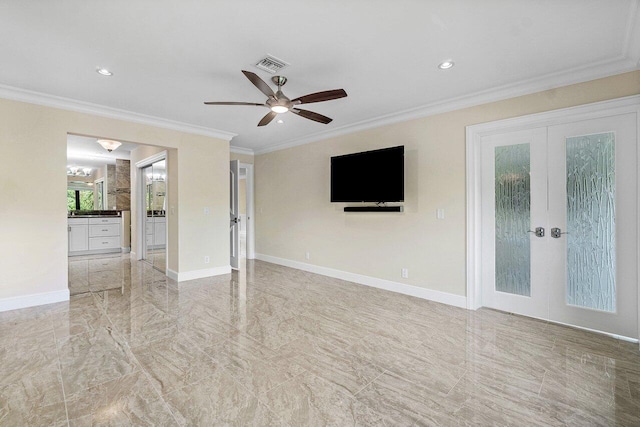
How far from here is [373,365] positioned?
2.31 metres

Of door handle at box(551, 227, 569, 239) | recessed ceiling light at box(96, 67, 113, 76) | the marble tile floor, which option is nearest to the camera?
the marble tile floor

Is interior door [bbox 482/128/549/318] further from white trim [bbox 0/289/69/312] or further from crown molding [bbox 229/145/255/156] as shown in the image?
Result: white trim [bbox 0/289/69/312]

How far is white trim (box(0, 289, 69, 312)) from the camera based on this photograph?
3.46 m

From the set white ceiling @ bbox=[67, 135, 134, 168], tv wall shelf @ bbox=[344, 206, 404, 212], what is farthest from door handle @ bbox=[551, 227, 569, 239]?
white ceiling @ bbox=[67, 135, 134, 168]

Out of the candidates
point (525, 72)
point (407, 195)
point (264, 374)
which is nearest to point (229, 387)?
point (264, 374)

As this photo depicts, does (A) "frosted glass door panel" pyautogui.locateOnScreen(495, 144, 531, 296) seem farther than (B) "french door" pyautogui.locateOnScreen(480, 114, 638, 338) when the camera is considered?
Yes

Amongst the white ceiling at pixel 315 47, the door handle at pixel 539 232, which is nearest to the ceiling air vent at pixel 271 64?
the white ceiling at pixel 315 47

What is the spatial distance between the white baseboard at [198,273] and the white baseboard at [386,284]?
127 cm

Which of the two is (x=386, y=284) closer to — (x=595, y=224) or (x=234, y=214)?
(x=595, y=224)

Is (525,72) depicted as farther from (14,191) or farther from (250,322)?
(14,191)

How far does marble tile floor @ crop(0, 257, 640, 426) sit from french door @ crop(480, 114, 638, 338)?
260 millimetres

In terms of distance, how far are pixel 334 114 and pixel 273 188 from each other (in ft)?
8.61

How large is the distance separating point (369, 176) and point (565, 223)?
2314mm

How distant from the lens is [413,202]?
4090mm
